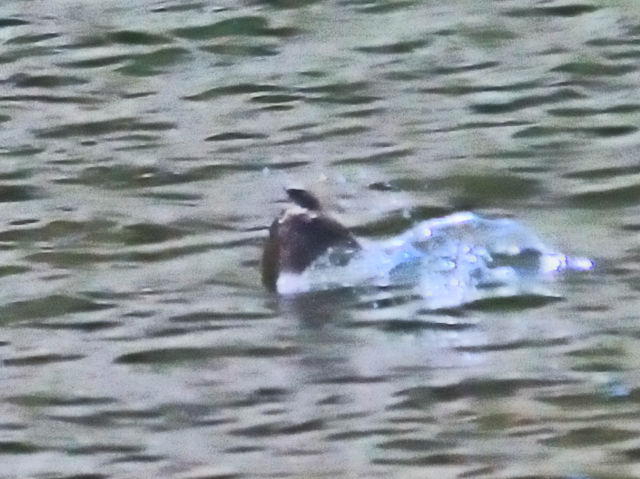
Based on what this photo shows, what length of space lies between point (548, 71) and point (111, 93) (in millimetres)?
1627

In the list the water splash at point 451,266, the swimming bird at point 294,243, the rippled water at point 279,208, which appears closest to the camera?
the rippled water at point 279,208

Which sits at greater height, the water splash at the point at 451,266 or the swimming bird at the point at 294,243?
the swimming bird at the point at 294,243

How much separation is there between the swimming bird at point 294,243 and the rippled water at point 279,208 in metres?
0.08

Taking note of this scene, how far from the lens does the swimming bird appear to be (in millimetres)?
5059

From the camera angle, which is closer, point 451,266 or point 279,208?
point 451,266

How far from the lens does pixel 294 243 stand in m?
5.07

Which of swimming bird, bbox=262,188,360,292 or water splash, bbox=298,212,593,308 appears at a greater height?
swimming bird, bbox=262,188,360,292

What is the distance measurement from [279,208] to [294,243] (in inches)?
24.9

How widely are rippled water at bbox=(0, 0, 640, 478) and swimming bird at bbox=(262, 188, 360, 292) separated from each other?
0.08 metres

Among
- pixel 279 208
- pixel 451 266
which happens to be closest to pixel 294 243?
pixel 451 266

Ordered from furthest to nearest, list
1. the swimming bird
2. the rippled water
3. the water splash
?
the swimming bird
the water splash
the rippled water

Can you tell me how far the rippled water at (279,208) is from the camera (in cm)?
407

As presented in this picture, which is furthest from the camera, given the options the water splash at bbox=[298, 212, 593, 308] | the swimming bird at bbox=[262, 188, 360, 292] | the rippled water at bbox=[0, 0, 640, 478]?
the swimming bird at bbox=[262, 188, 360, 292]

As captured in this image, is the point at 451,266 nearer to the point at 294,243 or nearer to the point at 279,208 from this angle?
the point at 294,243
